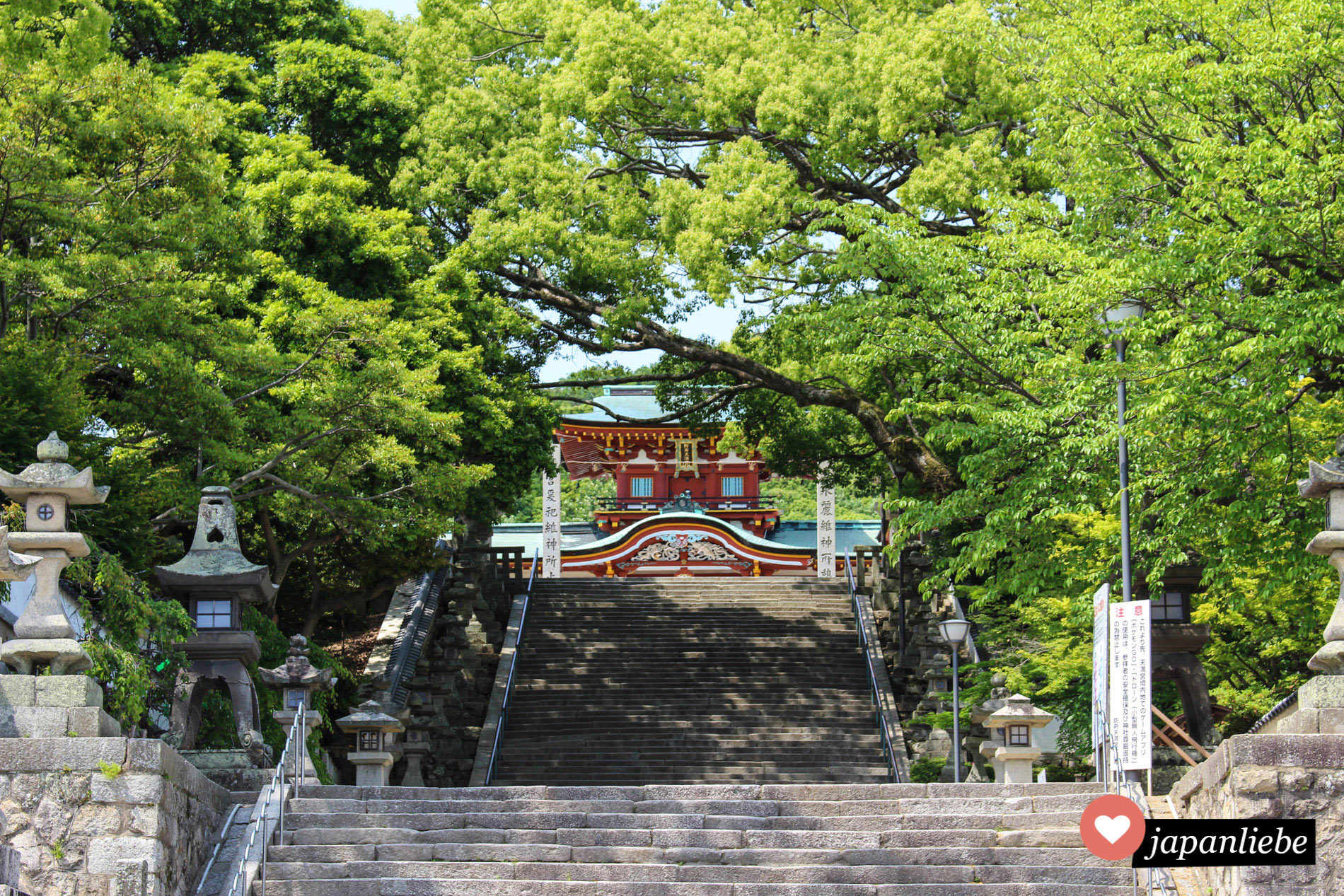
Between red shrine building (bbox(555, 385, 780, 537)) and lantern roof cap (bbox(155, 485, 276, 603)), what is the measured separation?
20.8m

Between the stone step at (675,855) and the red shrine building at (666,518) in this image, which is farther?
the red shrine building at (666,518)

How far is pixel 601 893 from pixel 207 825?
3.04m

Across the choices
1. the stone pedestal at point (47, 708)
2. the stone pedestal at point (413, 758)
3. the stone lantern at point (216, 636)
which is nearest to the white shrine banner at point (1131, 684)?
the stone lantern at point (216, 636)

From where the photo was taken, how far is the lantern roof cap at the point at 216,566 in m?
11.8

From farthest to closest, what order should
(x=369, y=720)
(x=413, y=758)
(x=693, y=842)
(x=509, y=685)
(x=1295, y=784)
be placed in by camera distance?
(x=509, y=685) < (x=413, y=758) < (x=369, y=720) < (x=693, y=842) < (x=1295, y=784)

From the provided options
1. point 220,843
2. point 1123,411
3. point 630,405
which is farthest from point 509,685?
point 630,405

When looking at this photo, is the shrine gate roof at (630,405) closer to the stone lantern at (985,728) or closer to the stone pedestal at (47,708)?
the stone lantern at (985,728)

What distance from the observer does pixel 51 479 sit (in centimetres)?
1010

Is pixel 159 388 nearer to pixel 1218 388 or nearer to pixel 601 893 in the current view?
pixel 601 893

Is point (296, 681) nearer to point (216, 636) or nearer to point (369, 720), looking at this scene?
point (216, 636)

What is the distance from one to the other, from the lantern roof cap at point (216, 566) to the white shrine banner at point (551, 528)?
17.8 metres

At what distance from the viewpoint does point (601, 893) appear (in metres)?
9.70

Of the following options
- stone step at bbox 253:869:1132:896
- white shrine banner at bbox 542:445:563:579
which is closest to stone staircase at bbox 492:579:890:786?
white shrine banner at bbox 542:445:563:579

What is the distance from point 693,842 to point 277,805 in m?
3.02
